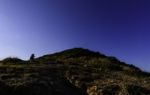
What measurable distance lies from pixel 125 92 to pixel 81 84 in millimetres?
4255

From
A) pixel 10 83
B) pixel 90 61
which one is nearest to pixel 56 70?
pixel 10 83

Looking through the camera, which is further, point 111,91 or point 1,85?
point 111,91

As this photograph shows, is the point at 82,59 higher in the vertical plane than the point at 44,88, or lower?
higher

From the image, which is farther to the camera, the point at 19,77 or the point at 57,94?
the point at 19,77

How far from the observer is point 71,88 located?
30859 mm

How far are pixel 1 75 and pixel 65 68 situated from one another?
26.1 feet

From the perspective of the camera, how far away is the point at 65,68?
36781 millimetres

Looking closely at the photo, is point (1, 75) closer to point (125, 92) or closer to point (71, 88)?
point (71, 88)

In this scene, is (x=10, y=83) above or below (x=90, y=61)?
below

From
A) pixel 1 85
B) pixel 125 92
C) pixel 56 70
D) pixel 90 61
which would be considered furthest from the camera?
pixel 90 61

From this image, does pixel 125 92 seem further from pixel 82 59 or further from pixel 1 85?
pixel 82 59

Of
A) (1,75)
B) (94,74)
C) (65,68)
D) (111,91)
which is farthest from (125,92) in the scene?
(1,75)

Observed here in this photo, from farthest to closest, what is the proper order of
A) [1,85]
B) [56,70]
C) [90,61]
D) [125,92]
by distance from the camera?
[90,61], [56,70], [125,92], [1,85]

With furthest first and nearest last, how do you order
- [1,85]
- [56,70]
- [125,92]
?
[56,70], [125,92], [1,85]
